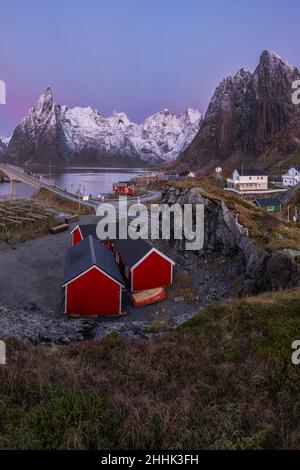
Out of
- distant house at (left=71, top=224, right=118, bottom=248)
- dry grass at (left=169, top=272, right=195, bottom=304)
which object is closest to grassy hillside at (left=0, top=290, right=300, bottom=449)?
dry grass at (left=169, top=272, right=195, bottom=304)

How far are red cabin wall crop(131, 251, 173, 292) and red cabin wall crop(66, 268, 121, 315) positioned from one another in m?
3.79

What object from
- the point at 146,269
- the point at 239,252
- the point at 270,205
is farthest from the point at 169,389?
the point at 270,205

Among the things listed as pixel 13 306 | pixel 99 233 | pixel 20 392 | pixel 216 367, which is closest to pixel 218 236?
pixel 99 233

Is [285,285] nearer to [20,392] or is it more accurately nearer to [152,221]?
[20,392]

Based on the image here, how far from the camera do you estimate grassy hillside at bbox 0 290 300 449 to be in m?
6.53

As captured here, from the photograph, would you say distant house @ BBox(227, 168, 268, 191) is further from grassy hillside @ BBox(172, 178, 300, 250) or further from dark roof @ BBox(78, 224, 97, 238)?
dark roof @ BBox(78, 224, 97, 238)

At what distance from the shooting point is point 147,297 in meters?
27.2

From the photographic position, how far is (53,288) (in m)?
29.6

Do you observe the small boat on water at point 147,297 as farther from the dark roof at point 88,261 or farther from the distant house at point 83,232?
the distant house at point 83,232

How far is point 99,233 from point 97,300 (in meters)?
14.1

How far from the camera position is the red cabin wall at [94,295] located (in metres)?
25.1

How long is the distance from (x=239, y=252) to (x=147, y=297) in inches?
362

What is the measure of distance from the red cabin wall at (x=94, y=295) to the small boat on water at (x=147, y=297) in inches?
77.9
